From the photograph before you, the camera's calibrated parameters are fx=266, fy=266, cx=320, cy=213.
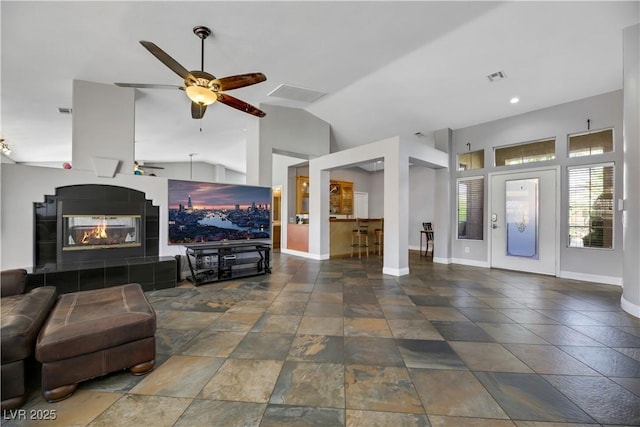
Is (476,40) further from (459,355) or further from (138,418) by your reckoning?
(138,418)

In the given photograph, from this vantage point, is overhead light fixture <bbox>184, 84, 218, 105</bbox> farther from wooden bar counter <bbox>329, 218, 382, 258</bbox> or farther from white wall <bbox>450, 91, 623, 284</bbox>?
white wall <bbox>450, 91, 623, 284</bbox>

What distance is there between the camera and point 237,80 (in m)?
2.97

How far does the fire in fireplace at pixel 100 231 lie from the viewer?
12.9 ft

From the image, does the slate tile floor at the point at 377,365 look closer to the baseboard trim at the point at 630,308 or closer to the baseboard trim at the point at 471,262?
the baseboard trim at the point at 630,308

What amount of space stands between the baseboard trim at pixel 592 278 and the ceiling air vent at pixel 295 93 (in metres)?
5.70

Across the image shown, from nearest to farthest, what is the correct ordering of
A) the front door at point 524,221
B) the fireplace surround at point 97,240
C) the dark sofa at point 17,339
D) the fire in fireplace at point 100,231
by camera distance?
the dark sofa at point 17,339
the fireplace surround at point 97,240
the fire in fireplace at point 100,231
the front door at point 524,221

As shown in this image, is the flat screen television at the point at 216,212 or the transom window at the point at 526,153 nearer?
the flat screen television at the point at 216,212

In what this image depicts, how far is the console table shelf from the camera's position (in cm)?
453

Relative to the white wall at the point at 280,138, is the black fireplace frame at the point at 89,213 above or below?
below

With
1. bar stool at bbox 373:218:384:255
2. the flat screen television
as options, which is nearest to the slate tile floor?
the flat screen television

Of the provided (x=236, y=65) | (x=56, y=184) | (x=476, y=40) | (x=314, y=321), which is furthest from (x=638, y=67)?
(x=56, y=184)

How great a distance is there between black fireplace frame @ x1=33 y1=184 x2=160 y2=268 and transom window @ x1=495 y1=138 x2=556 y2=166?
6.87 metres

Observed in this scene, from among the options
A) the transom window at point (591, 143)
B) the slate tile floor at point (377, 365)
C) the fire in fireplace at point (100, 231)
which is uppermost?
the transom window at point (591, 143)


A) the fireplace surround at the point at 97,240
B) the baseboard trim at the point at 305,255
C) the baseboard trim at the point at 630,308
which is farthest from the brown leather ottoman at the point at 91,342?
the baseboard trim at the point at 630,308
